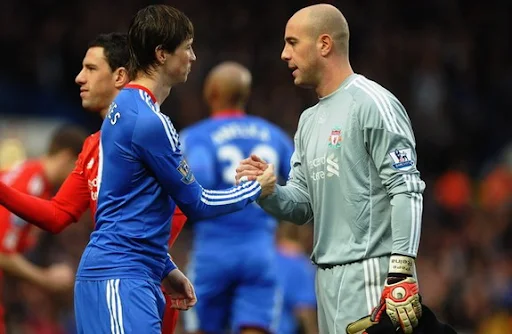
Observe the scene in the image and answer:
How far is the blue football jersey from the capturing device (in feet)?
18.2

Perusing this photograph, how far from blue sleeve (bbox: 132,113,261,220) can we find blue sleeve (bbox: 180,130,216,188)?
3.36 metres

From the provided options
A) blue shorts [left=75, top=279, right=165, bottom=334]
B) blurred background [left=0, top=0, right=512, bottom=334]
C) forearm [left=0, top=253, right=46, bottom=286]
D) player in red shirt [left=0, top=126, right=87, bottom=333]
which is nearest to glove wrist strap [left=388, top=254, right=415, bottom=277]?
blue shorts [left=75, top=279, right=165, bottom=334]

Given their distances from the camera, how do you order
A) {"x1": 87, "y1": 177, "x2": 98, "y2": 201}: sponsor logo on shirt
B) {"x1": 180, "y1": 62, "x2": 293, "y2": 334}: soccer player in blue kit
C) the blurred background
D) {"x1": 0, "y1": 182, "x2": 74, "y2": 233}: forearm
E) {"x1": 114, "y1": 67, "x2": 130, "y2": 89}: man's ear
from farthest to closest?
the blurred background → {"x1": 180, "y1": 62, "x2": 293, "y2": 334}: soccer player in blue kit → {"x1": 114, "y1": 67, "x2": 130, "y2": 89}: man's ear → {"x1": 0, "y1": 182, "x2": 74, "y2": 233}: forearm → {"x1": 87, "y1": 177, "x2": 98, "y2": 201}: sponsor logo on shirt

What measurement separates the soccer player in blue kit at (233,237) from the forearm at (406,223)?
12.0 feet

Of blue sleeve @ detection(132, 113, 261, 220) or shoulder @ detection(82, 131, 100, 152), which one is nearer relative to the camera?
blue sleeve @ detection(132, 113, 261, 220)

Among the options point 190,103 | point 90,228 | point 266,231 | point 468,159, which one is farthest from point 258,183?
point 468,159

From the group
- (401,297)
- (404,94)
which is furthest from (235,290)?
(404,94)

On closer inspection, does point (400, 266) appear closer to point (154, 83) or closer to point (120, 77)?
point (154, 83)

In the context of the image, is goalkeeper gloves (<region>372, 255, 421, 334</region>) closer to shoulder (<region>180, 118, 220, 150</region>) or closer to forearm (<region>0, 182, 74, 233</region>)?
forearm (<region>0, 182, 74, 233</region>)

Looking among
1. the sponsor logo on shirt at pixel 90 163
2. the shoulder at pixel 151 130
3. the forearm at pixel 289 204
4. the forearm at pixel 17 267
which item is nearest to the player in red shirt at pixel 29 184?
the forearm at pixel 17 267

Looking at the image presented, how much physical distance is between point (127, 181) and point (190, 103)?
13.0m

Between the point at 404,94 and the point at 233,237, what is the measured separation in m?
11.5

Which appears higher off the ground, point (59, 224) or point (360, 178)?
point (360, 178)

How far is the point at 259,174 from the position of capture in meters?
6.09
